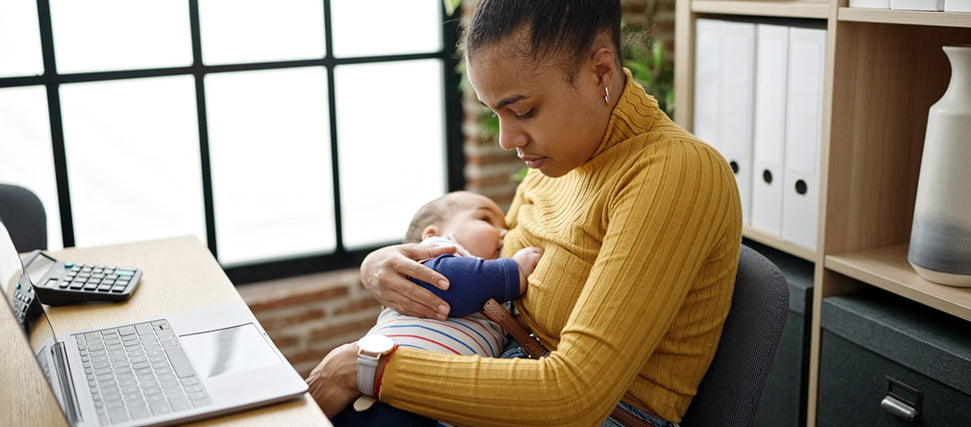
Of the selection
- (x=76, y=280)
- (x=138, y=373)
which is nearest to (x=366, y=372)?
(x=138, y=373)

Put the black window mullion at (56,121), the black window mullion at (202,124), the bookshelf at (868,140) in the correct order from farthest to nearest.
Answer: the black window mullion at (202,124)
the black window mullion at (56,121)
the bookshelf at (868,140)

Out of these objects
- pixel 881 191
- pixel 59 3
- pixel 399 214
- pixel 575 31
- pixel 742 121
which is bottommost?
pixel 399 214

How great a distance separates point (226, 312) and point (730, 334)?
2.66 ft

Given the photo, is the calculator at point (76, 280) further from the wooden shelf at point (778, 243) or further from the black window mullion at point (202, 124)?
the wooden shelf at point (778, 243)

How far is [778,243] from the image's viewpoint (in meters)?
2.05

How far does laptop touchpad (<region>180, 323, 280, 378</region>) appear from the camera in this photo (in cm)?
125

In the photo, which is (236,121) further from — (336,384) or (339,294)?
(336,384)

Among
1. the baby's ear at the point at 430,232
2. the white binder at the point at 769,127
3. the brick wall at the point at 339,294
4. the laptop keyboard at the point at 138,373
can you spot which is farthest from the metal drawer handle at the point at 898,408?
the brick wall at the point at 339,294

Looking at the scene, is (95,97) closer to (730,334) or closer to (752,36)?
(752,36)

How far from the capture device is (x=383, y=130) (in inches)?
114

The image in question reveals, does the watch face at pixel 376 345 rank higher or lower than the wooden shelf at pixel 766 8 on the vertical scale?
lower

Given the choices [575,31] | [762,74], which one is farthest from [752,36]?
[575,31]

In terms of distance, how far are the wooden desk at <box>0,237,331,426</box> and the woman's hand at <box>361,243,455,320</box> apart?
250 mm

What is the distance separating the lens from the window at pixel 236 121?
2.44m
